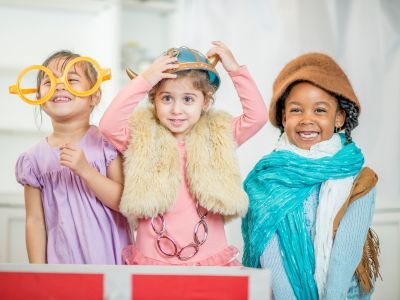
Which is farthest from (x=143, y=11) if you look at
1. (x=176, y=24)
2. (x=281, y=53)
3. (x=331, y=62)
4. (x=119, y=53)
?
(x=331, y=62)

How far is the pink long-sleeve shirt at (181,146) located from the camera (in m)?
1.39

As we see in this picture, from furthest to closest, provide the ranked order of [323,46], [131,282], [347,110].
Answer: [323,46] → [347,110] → [131,282]

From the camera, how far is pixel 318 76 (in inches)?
60.6

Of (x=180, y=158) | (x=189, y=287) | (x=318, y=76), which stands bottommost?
(x=189, y=287)

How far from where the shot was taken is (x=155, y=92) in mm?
1453

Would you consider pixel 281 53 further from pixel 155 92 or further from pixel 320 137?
pixel 155 92

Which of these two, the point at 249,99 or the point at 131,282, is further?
the point at 249,99

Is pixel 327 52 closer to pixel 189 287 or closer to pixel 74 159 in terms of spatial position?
pixel 74 159

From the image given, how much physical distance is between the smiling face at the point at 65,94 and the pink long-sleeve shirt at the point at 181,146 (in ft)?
0.38

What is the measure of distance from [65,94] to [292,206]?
0.60 meters

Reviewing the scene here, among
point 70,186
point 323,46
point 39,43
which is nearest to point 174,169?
point 70,186

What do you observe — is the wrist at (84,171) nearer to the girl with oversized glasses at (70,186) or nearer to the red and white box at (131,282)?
the girl with oversized glasses at (70,186)

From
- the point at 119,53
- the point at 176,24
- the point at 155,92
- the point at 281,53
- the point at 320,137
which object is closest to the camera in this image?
the point at 155,92

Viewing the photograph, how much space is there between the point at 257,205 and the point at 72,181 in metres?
0.45
